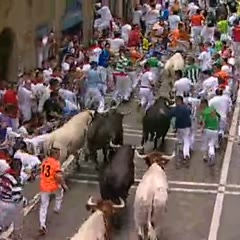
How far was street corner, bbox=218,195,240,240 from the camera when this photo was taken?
49.7 feet

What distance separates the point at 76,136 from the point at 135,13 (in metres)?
18.6

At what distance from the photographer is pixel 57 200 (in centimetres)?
1562

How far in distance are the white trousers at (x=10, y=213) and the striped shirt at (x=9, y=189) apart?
8 centimetres

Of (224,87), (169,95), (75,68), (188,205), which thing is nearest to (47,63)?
(75,68)

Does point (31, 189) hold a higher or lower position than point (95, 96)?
lower

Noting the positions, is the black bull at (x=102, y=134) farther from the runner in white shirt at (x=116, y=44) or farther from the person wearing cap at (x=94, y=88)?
the runner in white shirt at (x=116, y=44)

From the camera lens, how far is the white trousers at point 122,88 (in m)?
24.8

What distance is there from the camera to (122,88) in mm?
25047

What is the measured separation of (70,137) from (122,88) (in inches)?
304

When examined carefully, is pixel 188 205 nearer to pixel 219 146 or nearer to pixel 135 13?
pixel 219 146

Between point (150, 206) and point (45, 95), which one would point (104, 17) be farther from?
point (150, 206)

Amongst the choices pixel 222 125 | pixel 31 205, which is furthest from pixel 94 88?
pixel 31 205

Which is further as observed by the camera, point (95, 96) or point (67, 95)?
point (95, 96)

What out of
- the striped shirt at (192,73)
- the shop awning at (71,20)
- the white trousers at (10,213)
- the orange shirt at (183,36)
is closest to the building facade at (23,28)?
the shop awning at (71,20)
